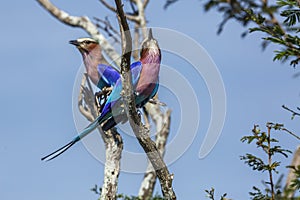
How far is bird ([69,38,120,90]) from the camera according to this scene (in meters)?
6.74

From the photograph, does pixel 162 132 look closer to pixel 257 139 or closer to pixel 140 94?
pixel 140 94

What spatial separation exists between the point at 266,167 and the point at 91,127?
2.10 meters

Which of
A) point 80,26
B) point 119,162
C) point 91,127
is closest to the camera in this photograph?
point 91,127

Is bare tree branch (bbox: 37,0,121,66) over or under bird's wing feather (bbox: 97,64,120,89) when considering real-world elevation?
over

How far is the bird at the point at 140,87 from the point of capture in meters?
5.55

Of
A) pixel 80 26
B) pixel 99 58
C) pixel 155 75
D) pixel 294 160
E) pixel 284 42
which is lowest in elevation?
pixel 294 160

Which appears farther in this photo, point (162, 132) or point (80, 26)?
point (80, 26)

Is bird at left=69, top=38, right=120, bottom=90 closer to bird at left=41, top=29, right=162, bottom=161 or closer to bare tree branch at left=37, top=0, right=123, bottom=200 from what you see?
bare tree branch at left=37, top=0, right=123, bottom=200

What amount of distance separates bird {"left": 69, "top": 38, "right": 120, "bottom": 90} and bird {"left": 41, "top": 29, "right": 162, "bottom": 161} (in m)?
1.01

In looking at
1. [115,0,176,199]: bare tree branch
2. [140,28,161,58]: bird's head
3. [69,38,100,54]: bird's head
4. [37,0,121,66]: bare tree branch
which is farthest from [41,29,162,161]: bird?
[37,0,121,66]: bare tree branch

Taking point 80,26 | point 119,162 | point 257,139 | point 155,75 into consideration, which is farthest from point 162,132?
point 257,139

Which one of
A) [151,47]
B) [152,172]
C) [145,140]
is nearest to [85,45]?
[151,47]

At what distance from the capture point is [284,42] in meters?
3.37

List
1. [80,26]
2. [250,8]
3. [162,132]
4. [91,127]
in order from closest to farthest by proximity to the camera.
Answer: [250,8], [91,127], [162,132], [80,26]
